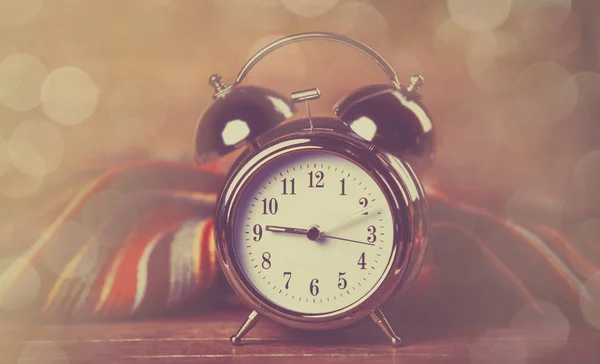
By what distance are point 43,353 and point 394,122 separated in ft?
2.36

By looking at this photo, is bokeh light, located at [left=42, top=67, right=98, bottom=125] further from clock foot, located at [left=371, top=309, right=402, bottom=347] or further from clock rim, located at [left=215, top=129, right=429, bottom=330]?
clock foot, located at [left=371, top=309, right=402, bottom=347]

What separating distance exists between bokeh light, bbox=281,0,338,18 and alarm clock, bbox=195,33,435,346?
0.88ft

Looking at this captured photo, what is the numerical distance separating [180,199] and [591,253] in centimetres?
84

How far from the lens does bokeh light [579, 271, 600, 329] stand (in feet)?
4.13

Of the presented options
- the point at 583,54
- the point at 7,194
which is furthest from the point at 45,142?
the point at 583,54

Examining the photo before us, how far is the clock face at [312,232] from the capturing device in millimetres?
1103

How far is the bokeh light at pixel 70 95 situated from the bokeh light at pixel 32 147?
4 cm

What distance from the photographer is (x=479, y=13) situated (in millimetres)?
1280

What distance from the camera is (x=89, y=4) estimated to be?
1.32 meters

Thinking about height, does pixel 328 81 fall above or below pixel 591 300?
above

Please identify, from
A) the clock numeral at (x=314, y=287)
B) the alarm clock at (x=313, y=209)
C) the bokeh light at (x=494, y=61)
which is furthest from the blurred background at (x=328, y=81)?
the clock numeral at (x=314, y=287)

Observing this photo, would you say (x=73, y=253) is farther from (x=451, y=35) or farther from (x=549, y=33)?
(x=549, y=33)

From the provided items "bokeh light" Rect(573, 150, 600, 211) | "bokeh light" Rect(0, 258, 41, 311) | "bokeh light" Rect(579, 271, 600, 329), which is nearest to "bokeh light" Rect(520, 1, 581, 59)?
"bokeh light" Rect(573, 150, 600, 211)

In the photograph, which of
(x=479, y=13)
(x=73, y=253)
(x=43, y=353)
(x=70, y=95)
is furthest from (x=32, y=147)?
(x=479, y=13)
